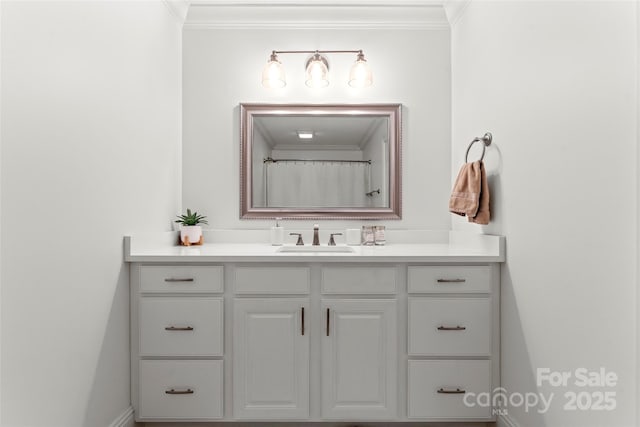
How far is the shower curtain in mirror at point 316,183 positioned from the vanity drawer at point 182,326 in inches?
34.5

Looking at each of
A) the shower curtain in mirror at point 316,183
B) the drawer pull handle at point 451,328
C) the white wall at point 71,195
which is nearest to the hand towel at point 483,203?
the drawer pull handle at point 451,328

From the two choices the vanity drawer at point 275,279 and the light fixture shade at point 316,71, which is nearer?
the vanity drawer at point 275,279

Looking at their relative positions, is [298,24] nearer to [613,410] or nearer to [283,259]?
[283,259]

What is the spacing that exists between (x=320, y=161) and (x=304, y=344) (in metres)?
1.13

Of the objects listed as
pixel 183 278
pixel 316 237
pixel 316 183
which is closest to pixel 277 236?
pixel 316 237

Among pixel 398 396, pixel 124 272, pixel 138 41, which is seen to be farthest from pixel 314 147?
pixel 398 396

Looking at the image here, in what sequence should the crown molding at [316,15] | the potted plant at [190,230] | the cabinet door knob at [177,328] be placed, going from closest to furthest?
the cabinet door knob at [177,328]
the potted plant at [190,230]
the crown molding at [316,15]

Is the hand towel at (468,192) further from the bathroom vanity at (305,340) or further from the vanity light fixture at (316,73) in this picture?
the vanity light fixture at (316,73)

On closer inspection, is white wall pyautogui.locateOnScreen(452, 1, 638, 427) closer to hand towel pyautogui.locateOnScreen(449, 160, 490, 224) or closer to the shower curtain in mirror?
hand towel pyautogui.locateOnScreen(449, 160, 490, 224)

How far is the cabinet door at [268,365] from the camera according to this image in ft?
6.27

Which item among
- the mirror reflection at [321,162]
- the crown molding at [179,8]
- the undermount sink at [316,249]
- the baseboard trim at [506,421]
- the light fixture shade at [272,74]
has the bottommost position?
the baseboard trim at [506,421]

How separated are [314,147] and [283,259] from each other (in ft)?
3.01

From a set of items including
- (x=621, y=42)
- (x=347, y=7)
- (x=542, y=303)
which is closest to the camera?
(x=621, y=42)

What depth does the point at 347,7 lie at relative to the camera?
2.54 m
